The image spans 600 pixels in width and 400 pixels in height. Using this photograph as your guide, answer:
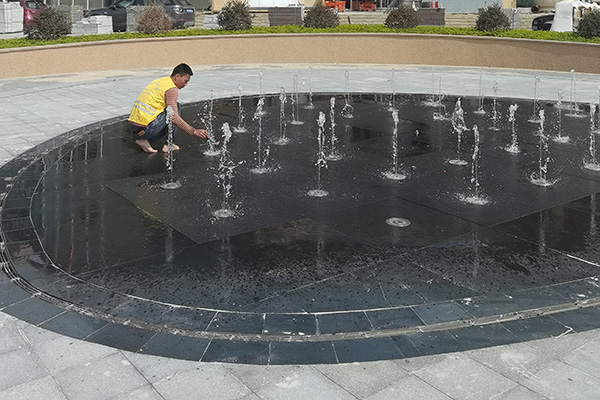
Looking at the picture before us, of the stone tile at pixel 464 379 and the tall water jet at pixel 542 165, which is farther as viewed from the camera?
the tall water jet at pixel 542 165

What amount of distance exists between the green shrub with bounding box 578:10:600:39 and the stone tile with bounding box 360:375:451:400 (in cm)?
1940

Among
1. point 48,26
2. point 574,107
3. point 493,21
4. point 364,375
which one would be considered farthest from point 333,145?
point 493,21

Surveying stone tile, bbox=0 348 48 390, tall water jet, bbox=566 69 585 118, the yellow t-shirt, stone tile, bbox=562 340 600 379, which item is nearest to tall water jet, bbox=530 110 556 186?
tall water jet, bbox=566 69 585 118

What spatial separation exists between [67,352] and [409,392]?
2.30m

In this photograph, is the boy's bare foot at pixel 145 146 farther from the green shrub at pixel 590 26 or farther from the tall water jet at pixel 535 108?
the green shrub at pixel 590 26

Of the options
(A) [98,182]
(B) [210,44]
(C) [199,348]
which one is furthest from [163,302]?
(B) [210,44]

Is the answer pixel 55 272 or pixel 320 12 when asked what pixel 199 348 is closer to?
pixel 55 272

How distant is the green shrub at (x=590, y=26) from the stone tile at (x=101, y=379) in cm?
2008

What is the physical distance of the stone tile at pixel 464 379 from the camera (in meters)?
3.95

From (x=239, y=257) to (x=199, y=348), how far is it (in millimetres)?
1632

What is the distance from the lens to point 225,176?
8633 millimetres

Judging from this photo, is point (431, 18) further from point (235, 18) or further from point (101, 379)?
point (101, 379)

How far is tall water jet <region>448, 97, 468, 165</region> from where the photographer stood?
9.44 m

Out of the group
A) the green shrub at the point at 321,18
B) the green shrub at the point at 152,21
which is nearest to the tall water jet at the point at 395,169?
the green shrub at the point at 152,21
